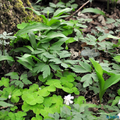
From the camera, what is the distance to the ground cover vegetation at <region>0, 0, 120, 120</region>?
1.36 meters

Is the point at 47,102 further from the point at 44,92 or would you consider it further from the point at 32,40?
the point at 32,40

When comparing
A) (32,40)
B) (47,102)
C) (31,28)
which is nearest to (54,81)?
(47,102)

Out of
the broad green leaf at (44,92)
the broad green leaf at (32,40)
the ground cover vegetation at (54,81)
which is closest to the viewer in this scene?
the ground cover vegetation at (54,81)

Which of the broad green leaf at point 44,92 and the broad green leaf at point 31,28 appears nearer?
the broad green leaf at point 44,92

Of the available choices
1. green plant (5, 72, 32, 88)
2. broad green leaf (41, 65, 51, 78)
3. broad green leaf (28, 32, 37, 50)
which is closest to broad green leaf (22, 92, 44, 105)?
green plant (5, 72, 32, 88)

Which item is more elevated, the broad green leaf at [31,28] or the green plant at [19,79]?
the broad green leaf at [31,28]

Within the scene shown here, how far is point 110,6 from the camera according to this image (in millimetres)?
3197

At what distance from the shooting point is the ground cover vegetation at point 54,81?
4.45 ft

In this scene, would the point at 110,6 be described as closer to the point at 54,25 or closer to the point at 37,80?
the point at 54,25

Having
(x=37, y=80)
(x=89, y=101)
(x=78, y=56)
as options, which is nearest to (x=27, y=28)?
(x=37, y=80)

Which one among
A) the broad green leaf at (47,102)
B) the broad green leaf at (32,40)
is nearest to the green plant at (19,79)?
the broad green leaf at (47,102)

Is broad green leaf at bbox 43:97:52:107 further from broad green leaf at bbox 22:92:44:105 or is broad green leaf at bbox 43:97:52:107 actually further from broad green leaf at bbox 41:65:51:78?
broad green leaf at bbox 41:65:51:78

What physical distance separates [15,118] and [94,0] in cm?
321

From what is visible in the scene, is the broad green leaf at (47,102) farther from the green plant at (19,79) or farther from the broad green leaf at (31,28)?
the broad green leaf at (31,28)
